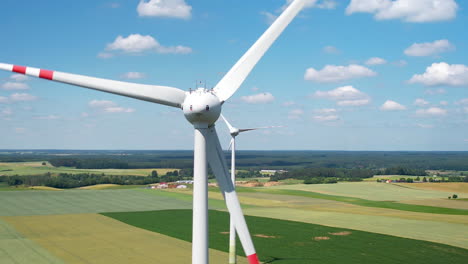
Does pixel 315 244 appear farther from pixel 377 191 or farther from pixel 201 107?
pixel 377 191

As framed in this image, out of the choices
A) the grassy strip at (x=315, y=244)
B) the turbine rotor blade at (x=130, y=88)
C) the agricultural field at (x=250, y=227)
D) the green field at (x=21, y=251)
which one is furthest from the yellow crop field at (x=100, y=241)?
the turbine rotor blade at (x=130, y=88)

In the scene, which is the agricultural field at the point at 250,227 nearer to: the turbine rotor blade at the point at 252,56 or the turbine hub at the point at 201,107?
the turbine rotor blade at the point at 252,56

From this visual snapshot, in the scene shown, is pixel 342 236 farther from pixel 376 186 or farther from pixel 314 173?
pixel 314 173

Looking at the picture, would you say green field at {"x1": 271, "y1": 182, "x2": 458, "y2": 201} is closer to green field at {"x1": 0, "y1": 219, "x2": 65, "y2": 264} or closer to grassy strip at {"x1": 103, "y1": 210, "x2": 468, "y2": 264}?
grassy strip at {"x1": 103, "y1": 210, "x2": 468, "y2": 264}

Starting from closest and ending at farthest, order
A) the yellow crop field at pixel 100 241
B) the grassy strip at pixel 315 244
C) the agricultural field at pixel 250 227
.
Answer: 1. the yellow crop field at pixel 100 241
2. the grassy strip at pixel 315 244
3. the agricultural field at pixel 250 227

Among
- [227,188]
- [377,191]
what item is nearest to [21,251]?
[227,188]

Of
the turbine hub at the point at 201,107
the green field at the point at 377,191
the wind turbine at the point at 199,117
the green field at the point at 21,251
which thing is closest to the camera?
the turbine hub at the point at 201,107

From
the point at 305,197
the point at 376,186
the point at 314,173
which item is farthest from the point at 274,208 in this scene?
the point at 314,173
